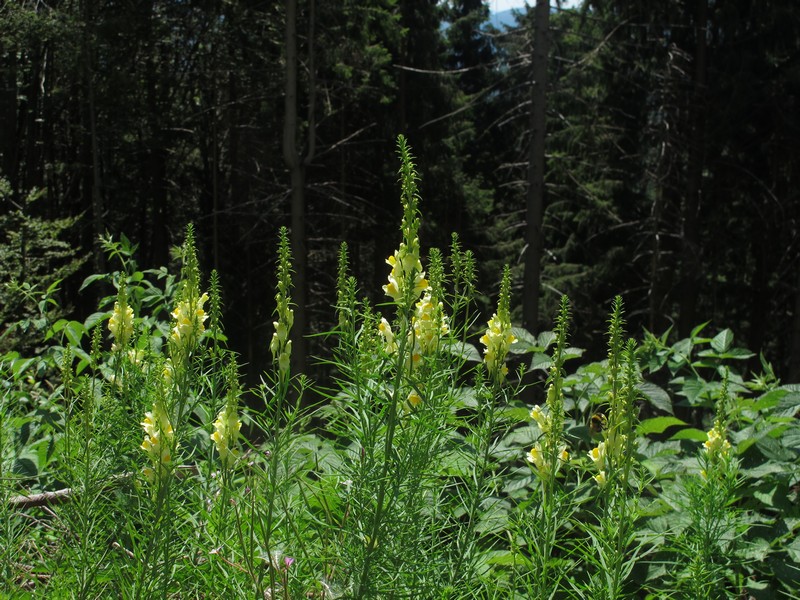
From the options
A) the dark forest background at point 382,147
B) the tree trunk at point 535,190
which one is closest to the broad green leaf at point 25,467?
the tree trunk at point 535,190

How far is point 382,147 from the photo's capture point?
18531mm

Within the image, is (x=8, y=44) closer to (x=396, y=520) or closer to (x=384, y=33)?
(x=384, y=33)

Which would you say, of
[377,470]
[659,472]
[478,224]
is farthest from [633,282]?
[377,470]

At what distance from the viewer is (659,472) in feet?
8.46

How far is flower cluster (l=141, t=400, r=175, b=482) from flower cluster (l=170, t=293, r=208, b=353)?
0.14 meters

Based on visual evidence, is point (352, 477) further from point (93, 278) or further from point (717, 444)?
point (93, 278)

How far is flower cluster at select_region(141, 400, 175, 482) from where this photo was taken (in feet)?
4.97

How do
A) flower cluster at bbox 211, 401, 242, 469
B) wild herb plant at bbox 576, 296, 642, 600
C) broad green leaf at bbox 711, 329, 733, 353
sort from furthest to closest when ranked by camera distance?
broad green leaf at bbox 711, 329, 733, 353, flower cluster at bbox 211, 401, 242, 469, wild herb plant at bbox 576, 296, 642, 600

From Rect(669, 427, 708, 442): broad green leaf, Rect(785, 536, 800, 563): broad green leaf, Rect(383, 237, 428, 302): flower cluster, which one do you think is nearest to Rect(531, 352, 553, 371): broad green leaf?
Rect(669, 427, 708, 442): broad green leaf

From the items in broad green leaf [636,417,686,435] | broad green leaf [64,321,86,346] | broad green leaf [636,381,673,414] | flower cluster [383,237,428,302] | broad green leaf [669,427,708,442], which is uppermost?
flower cluster [383,237,428,302]

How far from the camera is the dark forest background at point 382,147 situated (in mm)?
13930

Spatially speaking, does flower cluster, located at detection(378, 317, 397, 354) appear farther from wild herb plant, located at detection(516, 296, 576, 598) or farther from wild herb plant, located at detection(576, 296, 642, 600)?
wild herb plant, located at detection(576, 296, 642, 600)

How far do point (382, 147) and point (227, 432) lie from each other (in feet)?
57.5

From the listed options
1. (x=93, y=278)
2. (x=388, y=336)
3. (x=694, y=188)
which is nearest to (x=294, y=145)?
(x=694, y=188)
